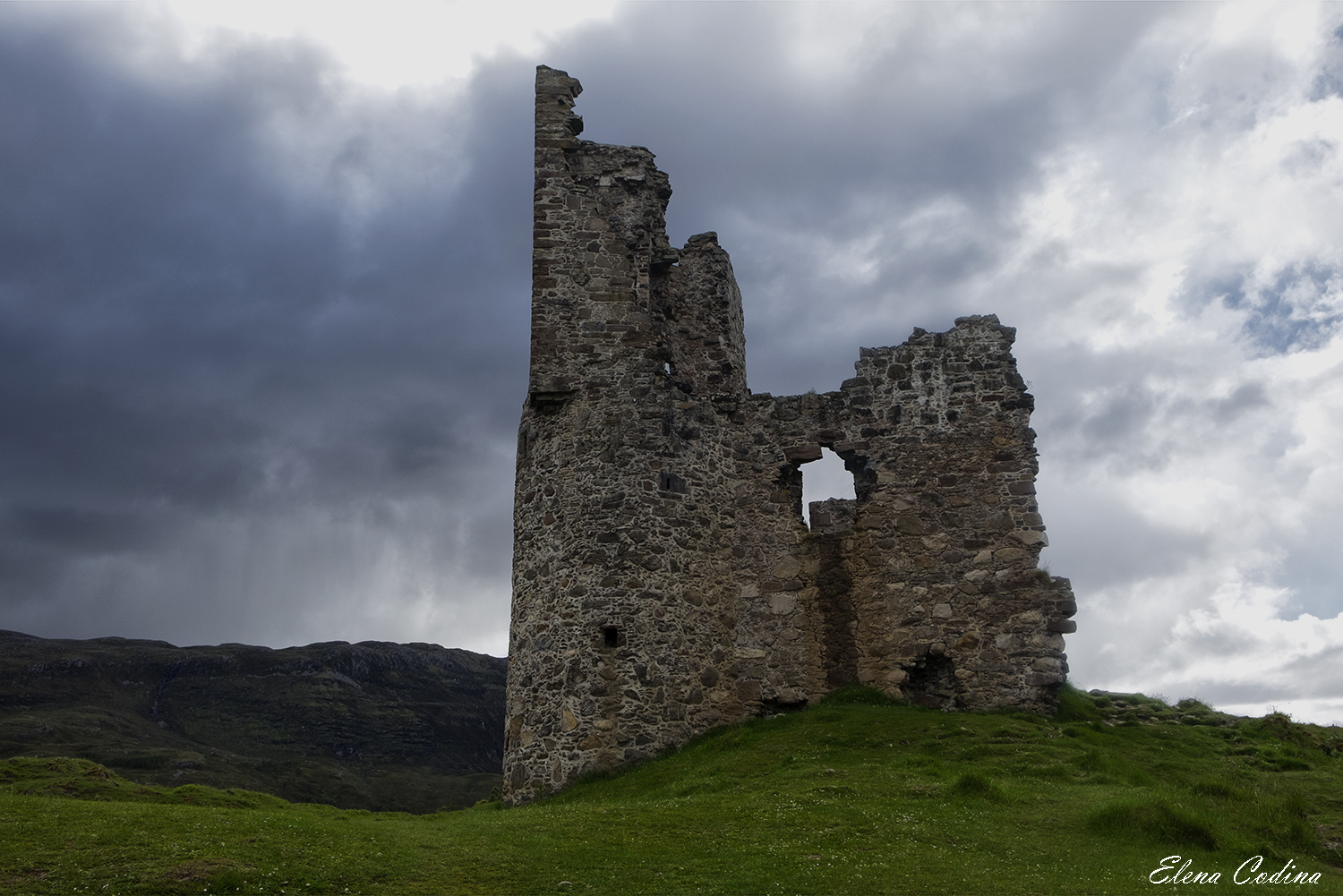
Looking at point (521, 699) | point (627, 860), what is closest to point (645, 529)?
point (521, 699)

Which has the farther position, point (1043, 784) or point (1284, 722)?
point (1284, 722)

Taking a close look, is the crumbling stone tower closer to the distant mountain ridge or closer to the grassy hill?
the grassy hill

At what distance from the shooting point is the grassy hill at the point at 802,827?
10.2m

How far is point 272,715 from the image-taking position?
67.6m

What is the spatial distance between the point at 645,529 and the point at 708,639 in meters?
2.46

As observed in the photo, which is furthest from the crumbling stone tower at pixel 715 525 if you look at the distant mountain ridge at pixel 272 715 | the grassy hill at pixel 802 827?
the distant mountain ridge at pixel 272 715

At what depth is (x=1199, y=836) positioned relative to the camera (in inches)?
460

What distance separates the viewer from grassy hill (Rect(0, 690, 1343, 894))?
33.4ft

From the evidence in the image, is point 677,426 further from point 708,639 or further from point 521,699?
point 521,699

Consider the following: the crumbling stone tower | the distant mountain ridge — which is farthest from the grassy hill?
the distant mountain ridge

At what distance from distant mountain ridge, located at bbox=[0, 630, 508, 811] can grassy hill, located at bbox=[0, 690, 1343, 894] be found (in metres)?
39.4

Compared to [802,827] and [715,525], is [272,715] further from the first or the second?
[802,827]

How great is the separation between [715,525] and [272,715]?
185ft

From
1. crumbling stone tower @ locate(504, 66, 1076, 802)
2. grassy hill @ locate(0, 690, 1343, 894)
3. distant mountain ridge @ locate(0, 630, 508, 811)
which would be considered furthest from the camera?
distant mountain ridge @ locate(0, 630, 508, 811)
